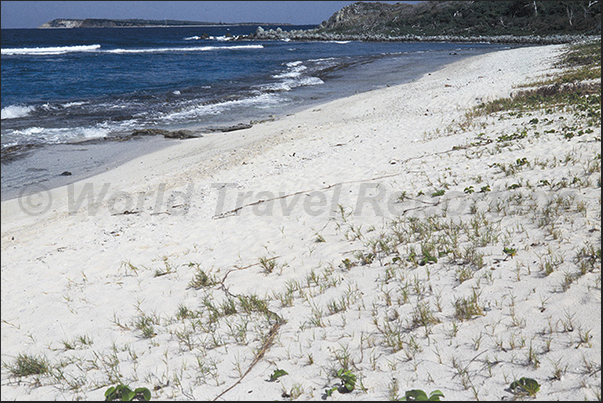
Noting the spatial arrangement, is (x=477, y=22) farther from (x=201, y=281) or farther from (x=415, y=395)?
(x=415, y=395)

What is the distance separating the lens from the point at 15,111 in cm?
1941

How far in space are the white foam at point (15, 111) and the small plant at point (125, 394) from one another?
20.6 m

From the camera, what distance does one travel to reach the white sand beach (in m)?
3.13

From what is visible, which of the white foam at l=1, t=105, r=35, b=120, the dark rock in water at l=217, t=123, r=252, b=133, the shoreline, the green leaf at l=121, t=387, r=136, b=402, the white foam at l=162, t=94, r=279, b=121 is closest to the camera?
the green leaf at l=121, t=387, r=136, b=402

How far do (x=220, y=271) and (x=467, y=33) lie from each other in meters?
85.2

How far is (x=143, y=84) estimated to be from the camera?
27875mm

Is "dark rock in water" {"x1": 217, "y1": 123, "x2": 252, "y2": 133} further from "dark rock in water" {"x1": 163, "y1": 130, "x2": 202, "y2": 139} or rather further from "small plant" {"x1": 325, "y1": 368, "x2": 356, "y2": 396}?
"small plant" {"x1": 325, "y1": 368, "x2": 356, "y2": 396}

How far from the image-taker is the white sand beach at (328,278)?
3.13 metres

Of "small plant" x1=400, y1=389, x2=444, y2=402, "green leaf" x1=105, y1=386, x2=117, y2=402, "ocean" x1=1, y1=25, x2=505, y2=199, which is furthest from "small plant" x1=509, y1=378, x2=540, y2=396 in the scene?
"ocean" x1=1, y1=25, x2=505, y2=199

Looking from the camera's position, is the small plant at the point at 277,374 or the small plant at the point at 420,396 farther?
the small plant at the point at 277,374

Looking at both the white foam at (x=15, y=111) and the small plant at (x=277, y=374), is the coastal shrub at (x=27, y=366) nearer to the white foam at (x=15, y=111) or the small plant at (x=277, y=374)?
the small plant at (x=277, y=374)

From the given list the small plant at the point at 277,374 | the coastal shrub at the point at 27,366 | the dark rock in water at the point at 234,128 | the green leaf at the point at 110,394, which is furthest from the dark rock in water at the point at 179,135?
the small plant at the point at 277,374

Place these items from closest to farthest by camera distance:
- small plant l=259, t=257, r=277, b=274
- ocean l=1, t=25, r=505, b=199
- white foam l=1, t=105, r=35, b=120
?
1. small plant l=259, t=257, r=277, b=274
2. ocean l=1, t=25, r=505, b=199
3. white foam l=1, t=105, r=35, b=120

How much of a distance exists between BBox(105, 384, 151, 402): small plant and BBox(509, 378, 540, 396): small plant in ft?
8.90
